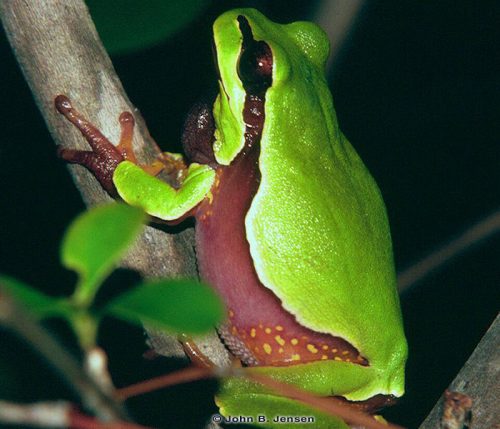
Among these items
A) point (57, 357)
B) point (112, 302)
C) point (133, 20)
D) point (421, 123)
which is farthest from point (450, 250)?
point (57, 357)

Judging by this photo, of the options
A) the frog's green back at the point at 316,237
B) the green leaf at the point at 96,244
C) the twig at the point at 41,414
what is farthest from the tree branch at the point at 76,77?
the twig at the point at 41,414

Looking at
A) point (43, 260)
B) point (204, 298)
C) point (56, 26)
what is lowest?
point (43, 260)

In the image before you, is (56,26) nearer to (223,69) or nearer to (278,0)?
(223,69)

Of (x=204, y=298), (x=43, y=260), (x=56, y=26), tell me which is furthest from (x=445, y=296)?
(x=204, y=298)

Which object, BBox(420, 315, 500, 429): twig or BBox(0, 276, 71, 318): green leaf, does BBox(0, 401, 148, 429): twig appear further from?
BBox(420, 315, 500, 429): twig

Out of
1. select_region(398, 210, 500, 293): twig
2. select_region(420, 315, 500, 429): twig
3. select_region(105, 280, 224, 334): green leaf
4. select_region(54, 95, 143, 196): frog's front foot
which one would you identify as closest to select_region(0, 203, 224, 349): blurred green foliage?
select_region(105, 280, 224, 334): green leaf

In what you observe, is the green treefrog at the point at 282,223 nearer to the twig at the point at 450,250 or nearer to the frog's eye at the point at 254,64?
the frog's eye at the point at 254,64
